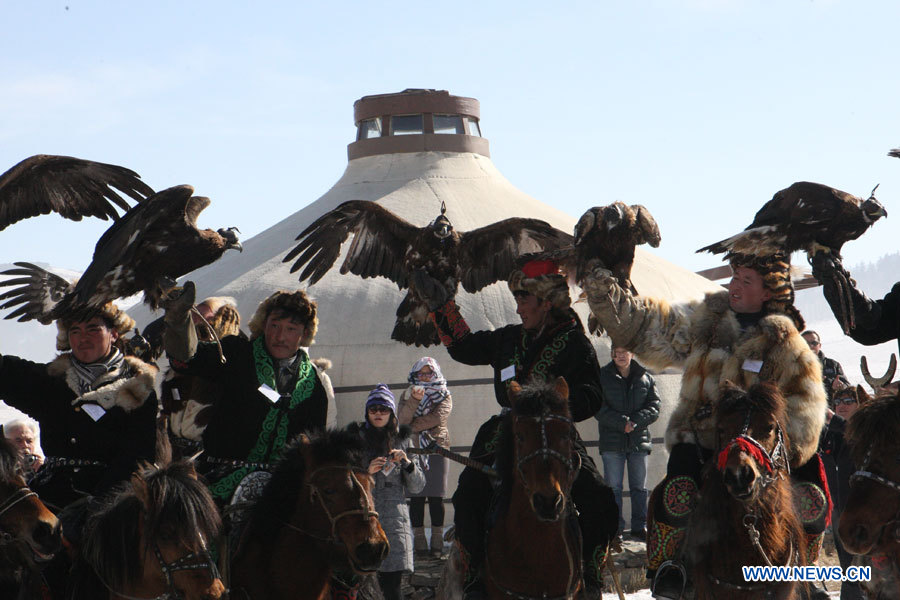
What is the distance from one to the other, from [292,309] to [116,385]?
81 centimetres

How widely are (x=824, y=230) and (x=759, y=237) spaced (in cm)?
26

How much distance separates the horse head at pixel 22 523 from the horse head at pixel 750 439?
8.17 ft

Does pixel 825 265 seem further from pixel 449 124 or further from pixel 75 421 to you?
pixel 449 124

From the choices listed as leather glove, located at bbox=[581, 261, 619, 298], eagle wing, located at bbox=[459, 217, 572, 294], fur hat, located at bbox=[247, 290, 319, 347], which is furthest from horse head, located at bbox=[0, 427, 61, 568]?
eagle wing, located at bbox=[459, 217, 572, 294]

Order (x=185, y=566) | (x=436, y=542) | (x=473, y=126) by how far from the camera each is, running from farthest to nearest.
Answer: (x=473, y=126) → (x=436, y=542) → (x=185, y=566)

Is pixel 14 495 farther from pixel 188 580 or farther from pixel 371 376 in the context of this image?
pixel 371 376

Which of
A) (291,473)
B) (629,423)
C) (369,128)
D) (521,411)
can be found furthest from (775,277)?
(369,128)

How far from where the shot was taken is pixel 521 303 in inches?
198

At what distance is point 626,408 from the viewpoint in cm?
930

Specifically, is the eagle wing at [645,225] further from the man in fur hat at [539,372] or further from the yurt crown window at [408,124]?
the yurt crown window at [408,124]

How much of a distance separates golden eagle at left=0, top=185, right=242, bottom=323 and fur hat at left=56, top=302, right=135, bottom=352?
0.07 m

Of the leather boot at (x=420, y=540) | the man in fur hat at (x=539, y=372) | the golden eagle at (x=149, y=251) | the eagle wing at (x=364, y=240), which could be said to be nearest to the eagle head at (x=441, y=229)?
the eagle wing at (x=364, y=240)

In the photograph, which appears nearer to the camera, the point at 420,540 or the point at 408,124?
the point at 420,540

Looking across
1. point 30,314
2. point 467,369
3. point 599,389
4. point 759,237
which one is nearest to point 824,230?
point 759,237
